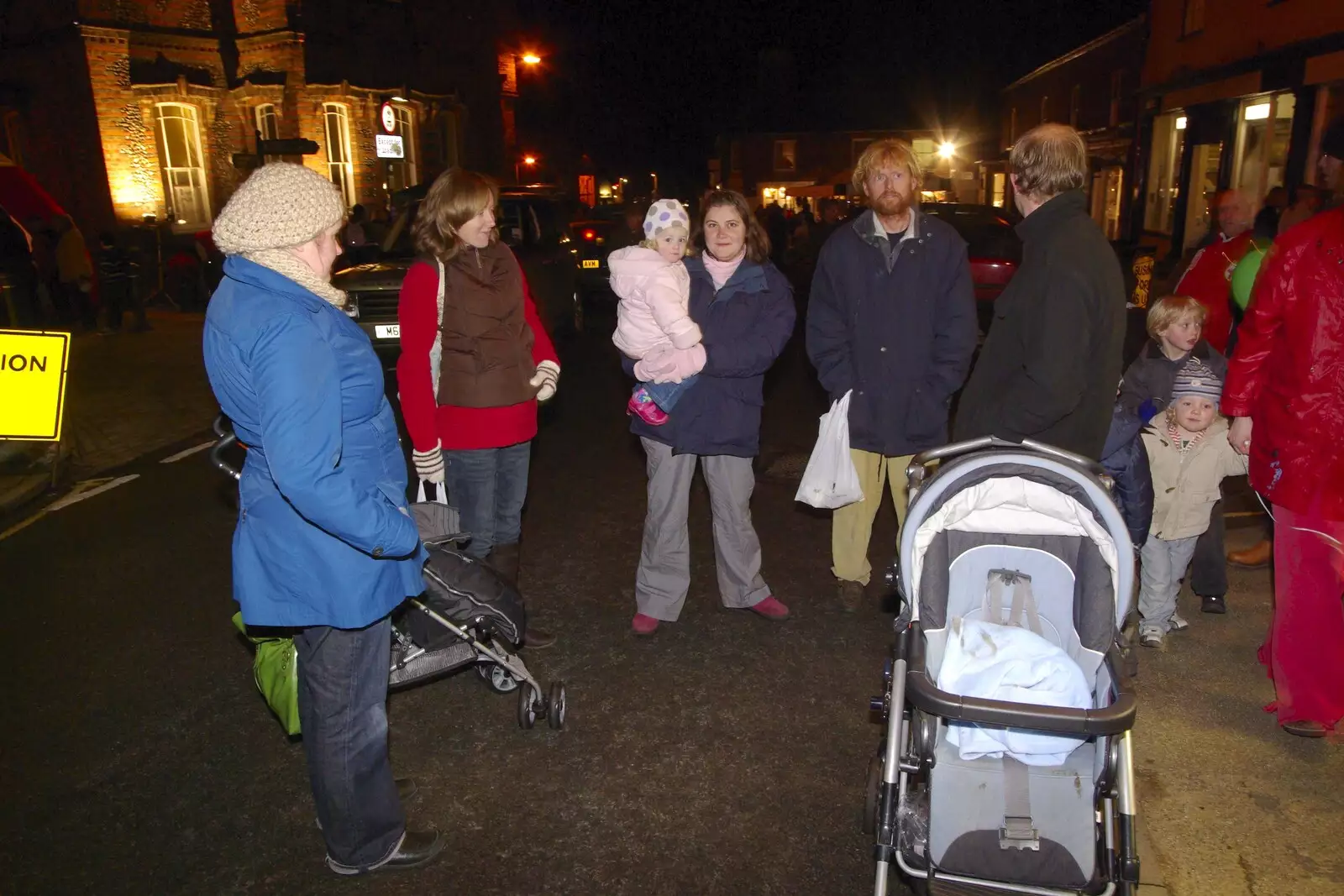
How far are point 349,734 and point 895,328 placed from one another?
10.4 ft

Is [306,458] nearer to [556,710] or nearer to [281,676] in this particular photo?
[281,676]

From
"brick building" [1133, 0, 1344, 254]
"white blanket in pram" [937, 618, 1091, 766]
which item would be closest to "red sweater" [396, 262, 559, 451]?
"white blanket in pram" [937, 618, 1091, 766]

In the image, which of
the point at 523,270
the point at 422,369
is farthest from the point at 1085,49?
the point at 422,369

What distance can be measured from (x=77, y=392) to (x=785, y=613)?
10348 millimetres

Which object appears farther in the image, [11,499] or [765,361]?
[11,499]

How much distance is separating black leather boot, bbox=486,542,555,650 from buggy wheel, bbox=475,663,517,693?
1.37ft

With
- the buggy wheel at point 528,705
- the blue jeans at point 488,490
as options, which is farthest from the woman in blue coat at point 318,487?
the blue jeans at point 488,490

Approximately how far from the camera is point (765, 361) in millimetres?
4762

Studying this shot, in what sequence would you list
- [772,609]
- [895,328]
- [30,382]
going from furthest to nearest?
[30,382]
[772,609]
[895,328]

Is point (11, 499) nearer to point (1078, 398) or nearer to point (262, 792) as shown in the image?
point (262, 792)

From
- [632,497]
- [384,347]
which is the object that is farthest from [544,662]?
[384,347]

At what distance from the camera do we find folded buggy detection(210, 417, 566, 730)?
370cm

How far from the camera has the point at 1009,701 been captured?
8.94ft

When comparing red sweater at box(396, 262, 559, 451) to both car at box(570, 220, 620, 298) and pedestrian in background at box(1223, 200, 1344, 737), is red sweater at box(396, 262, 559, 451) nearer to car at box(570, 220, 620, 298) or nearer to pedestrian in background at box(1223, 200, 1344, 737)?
pedestrian in background at box(1223, 200, 1344, 737)
